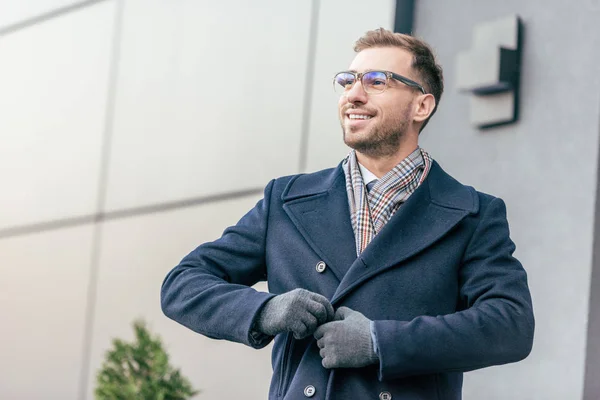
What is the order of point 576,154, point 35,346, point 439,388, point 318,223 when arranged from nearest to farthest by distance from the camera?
point 439,388, point 318,223, point 576,154, point 35,346

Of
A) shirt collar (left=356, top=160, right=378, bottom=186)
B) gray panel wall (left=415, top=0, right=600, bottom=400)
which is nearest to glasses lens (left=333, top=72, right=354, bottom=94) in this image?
shirt collar (left=356, top=160, right=378, bottom=186)

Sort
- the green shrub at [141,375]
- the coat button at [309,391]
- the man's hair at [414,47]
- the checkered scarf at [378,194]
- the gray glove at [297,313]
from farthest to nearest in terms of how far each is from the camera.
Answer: the green shrub at [141,375], the man's hair at [414,47], the checkered scarf at [378,194], the coat button at [309,391], the gray glove at [297,313]

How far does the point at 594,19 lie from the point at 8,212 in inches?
206

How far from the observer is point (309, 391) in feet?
9.16

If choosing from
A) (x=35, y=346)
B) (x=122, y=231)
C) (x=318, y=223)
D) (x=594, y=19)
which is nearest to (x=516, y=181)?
(x=594, y=19)

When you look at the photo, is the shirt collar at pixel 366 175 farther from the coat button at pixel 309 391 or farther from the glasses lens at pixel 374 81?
the coat button at pixel 309 391

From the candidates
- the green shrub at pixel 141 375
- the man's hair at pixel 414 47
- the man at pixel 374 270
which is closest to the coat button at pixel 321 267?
the man at pixel 374 270

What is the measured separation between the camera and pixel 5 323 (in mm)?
8656

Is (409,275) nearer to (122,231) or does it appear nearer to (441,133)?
(441,133)

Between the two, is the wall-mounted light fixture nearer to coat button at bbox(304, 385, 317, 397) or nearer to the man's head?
the man's head

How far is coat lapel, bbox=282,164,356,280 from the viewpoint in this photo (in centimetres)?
297

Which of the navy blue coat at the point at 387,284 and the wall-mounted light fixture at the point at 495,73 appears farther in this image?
the wall-mounted light fixture at the point at 495,73

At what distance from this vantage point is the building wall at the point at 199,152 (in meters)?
4.97

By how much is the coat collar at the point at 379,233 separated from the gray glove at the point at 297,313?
169mm
